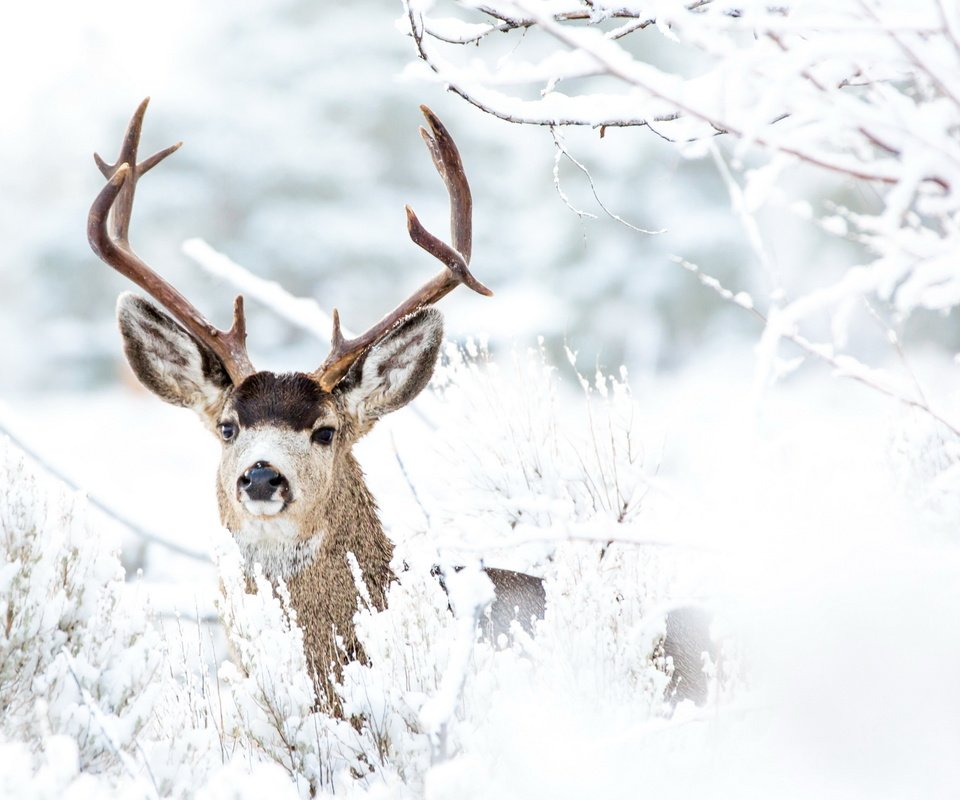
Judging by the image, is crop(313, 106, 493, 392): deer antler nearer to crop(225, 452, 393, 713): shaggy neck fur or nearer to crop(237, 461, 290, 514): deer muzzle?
crop(225, 452, 393, 713): shaggy neck fur

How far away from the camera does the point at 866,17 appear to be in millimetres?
2041

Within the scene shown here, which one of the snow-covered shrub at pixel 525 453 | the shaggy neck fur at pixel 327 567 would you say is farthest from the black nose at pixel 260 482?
the snow-covered shrub at pixel 525 453

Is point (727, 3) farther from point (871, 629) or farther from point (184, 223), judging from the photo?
point (184, 223)

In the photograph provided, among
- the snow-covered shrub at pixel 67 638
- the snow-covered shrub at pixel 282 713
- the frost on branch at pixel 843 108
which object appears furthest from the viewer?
the snow-covered shrub at pixel 282 713

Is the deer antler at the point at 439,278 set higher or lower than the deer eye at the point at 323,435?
higher

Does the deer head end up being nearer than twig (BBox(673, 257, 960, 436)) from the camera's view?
No

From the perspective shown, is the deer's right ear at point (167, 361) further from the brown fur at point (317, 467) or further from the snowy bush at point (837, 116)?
the snowy bush at point (837, 116)

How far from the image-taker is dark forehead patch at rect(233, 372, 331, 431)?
13.4 feet

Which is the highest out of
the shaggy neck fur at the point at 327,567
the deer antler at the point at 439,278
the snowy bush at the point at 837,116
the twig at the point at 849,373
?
the snowy bush at the point at 837,116

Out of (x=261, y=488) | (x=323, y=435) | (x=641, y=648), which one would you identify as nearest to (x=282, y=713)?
(x=261, y=488)

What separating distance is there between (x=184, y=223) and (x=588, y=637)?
81.3 feet

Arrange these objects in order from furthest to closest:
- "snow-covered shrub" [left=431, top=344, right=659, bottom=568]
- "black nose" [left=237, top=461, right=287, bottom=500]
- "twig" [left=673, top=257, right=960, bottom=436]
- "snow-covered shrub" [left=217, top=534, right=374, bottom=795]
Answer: "snow-covered shrub" [left=431, top=344, right=659, bottom=568]
"black nose" [left=237, top=461, right=287, bottom=500]
"snow-covered shrub" [left=217, top=534, right=374, bottom=795]
"twig" [left=673, top=257, right=960, bottom=436]

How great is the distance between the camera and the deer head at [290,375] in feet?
13.2

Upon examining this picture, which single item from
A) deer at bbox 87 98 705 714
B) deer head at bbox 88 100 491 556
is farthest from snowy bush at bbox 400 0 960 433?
deer head at bbox 88 100 491 556
